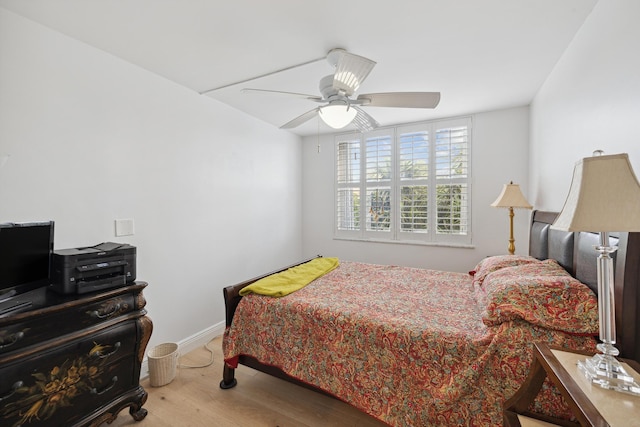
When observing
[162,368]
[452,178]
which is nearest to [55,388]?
[162,368]

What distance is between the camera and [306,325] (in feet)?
6.32

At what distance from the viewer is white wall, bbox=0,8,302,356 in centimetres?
177

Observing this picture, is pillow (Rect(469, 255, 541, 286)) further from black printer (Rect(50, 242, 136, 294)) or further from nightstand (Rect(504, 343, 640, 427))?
black printer (Rect(50, 242, 136, 294))

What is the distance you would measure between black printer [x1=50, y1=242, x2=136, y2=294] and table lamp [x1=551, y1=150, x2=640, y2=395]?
2.34 m

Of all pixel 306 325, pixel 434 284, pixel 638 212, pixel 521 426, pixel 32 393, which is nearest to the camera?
pixel 638 212

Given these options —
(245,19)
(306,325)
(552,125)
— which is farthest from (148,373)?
(552,125)

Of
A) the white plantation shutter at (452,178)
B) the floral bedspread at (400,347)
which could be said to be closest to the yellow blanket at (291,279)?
the floral bedspread at (400,347)

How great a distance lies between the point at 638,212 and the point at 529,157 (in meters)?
2.81

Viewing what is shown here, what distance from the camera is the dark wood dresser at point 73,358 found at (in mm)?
1328

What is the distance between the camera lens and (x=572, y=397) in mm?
964

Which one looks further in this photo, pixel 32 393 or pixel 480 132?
pixel 480 132

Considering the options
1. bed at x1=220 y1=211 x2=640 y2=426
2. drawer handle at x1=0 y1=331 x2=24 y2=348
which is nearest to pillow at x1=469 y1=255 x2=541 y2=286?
bed at x1=220 y1=211 x2=640 y2=426

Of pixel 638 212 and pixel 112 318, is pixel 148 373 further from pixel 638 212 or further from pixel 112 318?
pixel 638 212

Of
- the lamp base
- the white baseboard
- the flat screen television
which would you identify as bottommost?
the white baseboard
